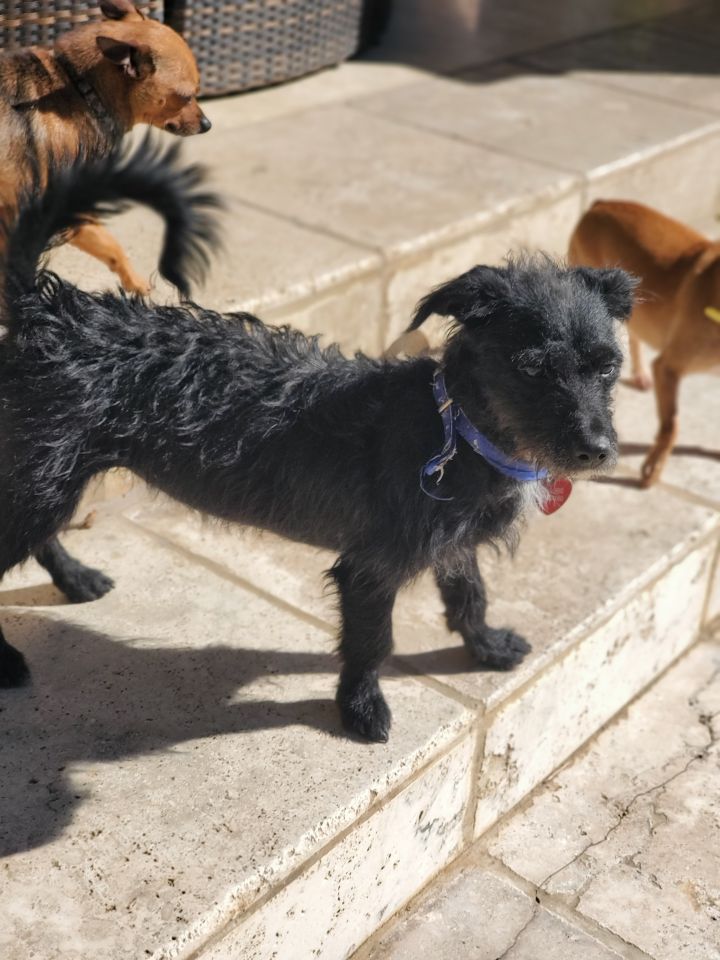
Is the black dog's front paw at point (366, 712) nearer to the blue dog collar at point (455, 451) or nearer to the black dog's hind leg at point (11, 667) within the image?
the blue dog collar at point (455, 451)

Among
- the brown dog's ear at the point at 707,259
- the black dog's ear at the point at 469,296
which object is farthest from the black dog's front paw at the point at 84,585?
the brown dog's ear at the point at 707,259

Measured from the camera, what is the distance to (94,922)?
219 centimetres

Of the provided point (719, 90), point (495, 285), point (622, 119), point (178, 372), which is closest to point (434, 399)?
point (495, 285)

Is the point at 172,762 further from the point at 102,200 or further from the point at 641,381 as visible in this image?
the point at 641,381

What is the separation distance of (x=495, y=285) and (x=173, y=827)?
1.23m

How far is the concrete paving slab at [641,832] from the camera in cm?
278

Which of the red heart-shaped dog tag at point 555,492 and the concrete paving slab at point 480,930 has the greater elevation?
the red heart-shaped dog tag at point 555,492

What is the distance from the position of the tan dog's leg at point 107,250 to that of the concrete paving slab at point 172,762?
711mm

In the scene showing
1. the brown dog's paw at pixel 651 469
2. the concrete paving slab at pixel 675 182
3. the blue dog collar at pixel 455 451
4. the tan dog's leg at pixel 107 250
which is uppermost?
the blue dog collar at pixel 455 451

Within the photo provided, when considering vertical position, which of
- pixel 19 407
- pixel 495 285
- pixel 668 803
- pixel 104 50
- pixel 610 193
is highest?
pixel 104 50

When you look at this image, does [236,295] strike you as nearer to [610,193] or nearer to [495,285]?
[495,285]

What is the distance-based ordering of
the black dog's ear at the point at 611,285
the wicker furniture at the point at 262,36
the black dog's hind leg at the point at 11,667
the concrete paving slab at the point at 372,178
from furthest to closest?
the wicker furniture at the point at 262,36 → the concrete paving slab at the point at 372,178 → the black dog's hind leg at the point at 11,667 → the black dog's ear at the point at 611,285

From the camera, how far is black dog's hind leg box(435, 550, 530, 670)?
291 cm

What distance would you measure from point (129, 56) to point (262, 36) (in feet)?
8.59
